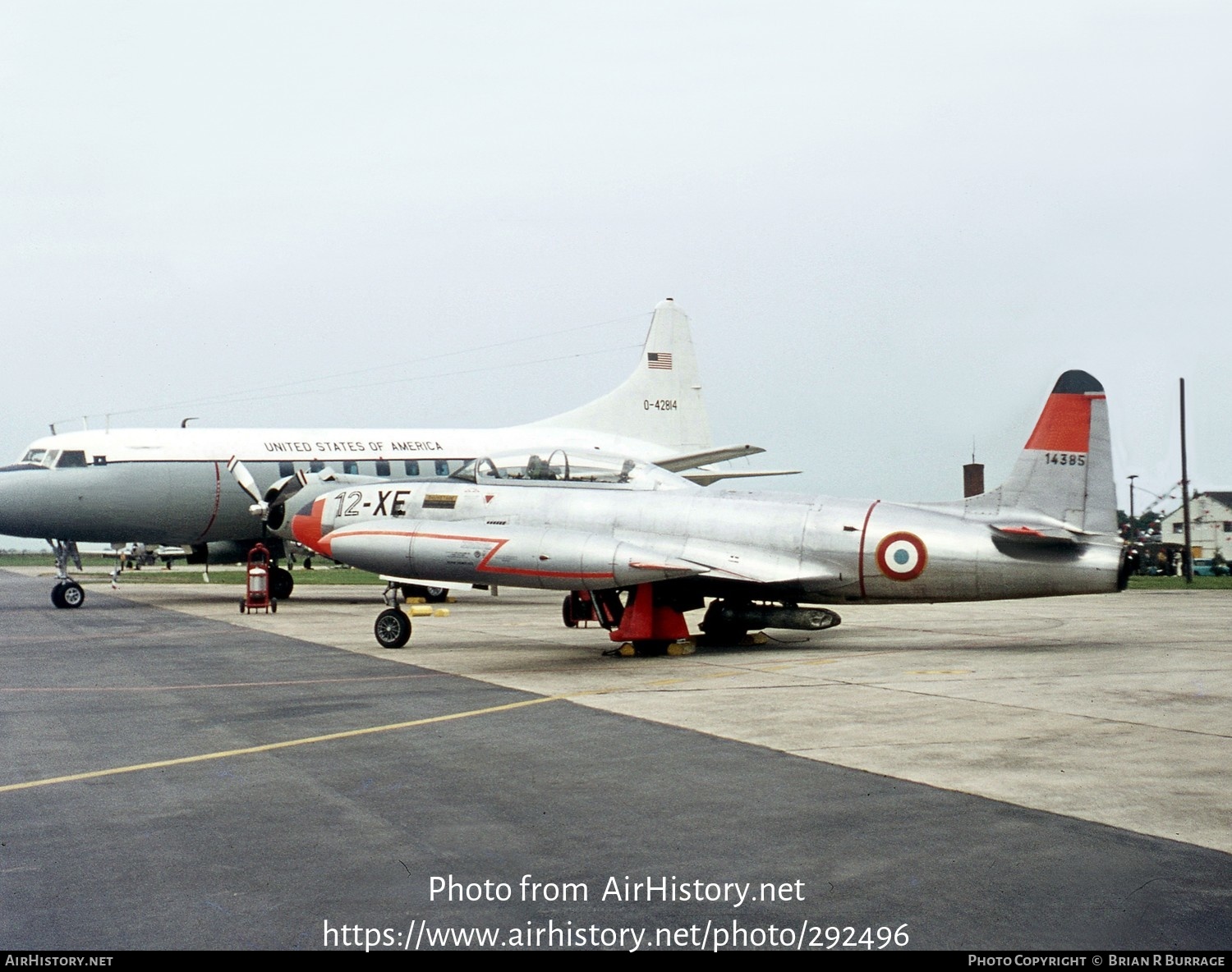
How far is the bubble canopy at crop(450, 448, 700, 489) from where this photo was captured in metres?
19.1

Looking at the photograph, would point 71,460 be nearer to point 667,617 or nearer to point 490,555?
point 490,555

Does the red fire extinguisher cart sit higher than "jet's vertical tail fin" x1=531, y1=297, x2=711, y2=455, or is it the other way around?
"jet's vertical tail fin" x1=531, y1=297, x2=711, y2=455

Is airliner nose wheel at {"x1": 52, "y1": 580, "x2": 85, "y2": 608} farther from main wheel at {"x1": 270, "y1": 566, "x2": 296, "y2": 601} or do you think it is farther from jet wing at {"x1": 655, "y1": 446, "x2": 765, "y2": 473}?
jet wing at {"x1": 655, "y1": 446, "x2": 765, "y2": 473}

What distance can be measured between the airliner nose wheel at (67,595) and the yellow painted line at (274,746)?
21840 mm

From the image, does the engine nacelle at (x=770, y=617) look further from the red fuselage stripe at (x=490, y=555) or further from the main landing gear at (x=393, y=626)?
the main landing gear at (x=393, y=626)

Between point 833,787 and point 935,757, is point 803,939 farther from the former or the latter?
point 935,757

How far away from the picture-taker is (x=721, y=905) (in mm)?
5879

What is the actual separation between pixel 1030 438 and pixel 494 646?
30.3ft

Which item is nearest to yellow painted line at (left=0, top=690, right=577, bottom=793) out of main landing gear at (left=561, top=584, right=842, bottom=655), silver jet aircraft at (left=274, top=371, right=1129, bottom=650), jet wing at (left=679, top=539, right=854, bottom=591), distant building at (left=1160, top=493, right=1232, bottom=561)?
silver jet aircraft at (left=274, top=371, right=1129, bottom=650)

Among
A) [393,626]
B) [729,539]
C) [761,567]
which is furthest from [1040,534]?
[393,626]

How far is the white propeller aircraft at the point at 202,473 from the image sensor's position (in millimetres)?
29906

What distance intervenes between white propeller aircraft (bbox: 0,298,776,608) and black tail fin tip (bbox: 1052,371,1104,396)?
12.4m

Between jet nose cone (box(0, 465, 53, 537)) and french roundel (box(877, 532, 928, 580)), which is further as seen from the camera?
jet nose cone (box(0, 465, 53, 537))
